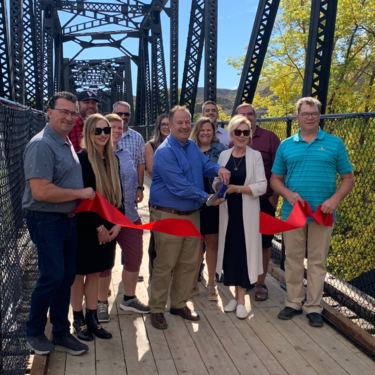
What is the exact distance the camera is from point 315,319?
4.20m

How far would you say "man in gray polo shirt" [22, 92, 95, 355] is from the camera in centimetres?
308

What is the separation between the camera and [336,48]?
2370 centimetres

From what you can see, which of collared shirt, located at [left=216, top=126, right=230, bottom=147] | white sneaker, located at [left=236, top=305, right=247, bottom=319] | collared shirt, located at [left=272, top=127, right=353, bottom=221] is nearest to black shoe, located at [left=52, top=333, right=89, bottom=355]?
white sneaker, located at [left=236, top=305, right=247, bottom=319]

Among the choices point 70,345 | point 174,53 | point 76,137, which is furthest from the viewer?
point 174,53

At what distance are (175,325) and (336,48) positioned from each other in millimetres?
22764

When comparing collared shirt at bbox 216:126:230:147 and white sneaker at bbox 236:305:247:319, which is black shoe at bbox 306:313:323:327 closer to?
white sneaker at bbox 236:305:247:319

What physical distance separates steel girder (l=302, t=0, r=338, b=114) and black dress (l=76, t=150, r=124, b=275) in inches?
120

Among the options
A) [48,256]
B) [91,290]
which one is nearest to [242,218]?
[91,290]

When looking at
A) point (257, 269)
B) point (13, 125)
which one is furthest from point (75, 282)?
point (257, 269)

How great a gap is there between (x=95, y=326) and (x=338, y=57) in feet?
77.7

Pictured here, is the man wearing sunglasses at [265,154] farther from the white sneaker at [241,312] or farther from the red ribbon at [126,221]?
the red ribbon at [126,221]

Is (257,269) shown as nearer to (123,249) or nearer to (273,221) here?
(273,221)

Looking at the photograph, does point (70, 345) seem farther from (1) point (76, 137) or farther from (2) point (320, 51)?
(2) point (320, 51)

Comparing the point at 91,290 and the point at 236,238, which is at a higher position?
the point at 236,238
